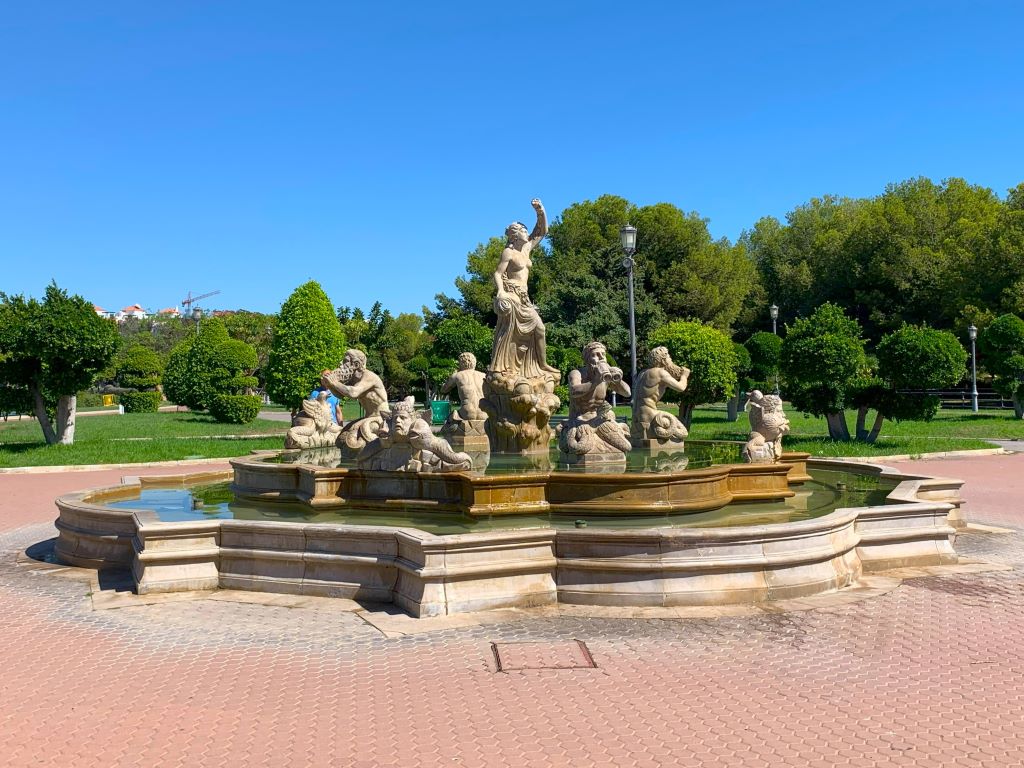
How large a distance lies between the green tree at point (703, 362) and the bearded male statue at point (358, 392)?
12.8 m

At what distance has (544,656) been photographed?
18.3 ft

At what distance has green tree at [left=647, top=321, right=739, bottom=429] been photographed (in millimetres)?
23047

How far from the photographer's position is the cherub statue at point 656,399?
12.2m

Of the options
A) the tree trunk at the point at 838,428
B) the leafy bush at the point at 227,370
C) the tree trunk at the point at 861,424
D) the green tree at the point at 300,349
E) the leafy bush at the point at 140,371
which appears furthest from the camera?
the leafy bush at the point at 140,371

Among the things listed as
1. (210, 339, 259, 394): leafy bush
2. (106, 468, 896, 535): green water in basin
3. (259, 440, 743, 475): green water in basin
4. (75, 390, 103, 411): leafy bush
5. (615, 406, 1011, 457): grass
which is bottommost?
(615, 406, 1011, 457): grass

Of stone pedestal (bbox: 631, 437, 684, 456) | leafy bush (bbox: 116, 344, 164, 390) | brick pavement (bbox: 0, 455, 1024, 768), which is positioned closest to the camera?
brick pavement (bbox: 0, 455, 1024, 768)

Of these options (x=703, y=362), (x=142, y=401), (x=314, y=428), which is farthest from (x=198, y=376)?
(x=314, y=428)

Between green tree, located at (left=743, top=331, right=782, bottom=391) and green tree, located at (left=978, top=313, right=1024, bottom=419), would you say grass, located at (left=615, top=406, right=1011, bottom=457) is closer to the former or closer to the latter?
green tree, located at (left=978, top=313, right=1024, bottom=419)

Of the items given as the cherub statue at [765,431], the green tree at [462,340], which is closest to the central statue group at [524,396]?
the cherub statue at [765,431]

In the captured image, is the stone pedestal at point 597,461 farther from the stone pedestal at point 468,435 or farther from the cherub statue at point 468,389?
the cherub statue at point 468,389

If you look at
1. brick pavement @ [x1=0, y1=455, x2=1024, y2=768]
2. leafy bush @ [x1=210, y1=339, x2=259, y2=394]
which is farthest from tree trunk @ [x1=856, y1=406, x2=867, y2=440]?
leafy bush @ [x1=210, y1=339, x2=259, y2=394]

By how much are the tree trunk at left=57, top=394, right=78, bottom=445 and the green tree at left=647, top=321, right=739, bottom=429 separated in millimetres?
16174

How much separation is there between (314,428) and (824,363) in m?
13.1

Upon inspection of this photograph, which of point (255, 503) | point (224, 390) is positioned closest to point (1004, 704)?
point (255, 503)
